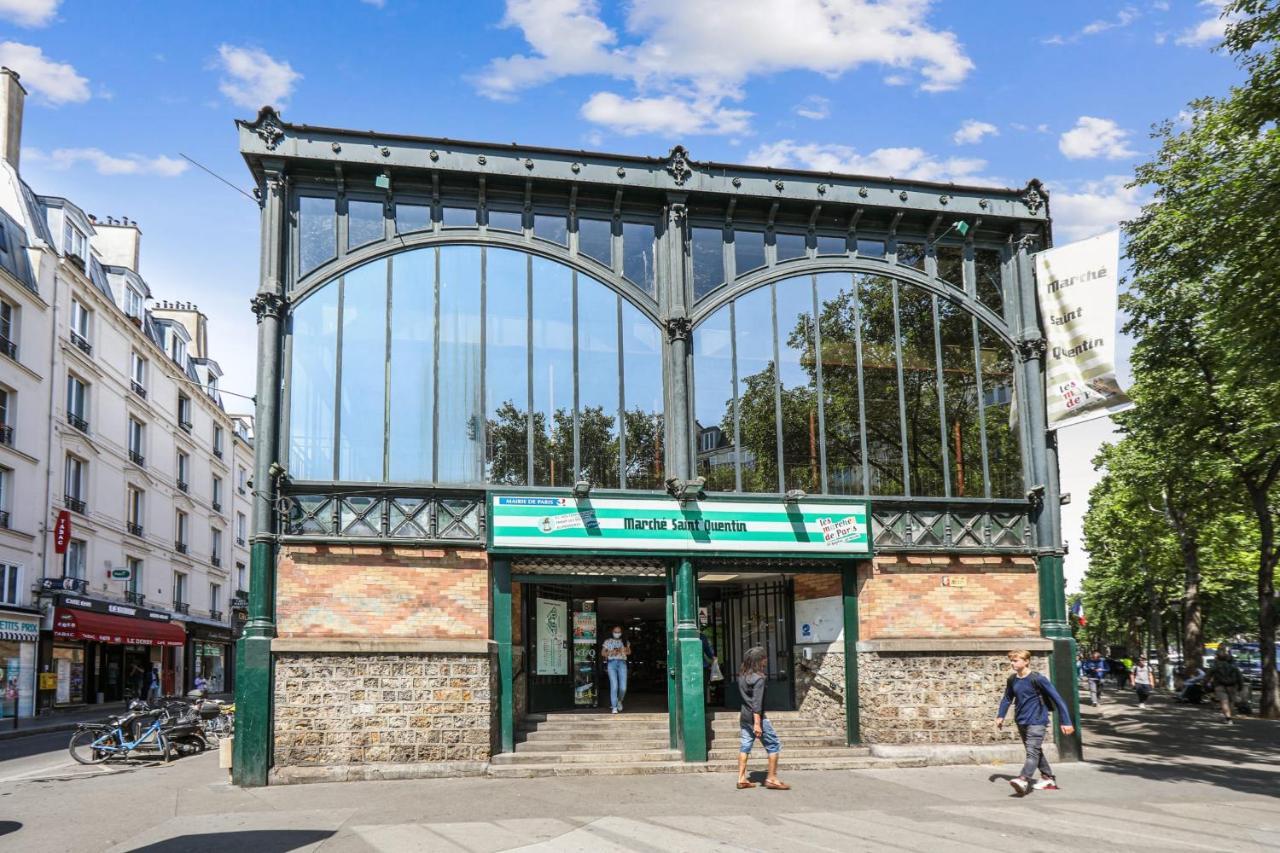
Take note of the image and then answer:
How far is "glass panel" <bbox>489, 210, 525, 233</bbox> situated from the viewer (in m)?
15.8

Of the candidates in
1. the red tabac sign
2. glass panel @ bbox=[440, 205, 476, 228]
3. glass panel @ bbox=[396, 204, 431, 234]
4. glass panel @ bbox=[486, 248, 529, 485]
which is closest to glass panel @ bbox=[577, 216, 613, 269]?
glass panel @ bbox=[486, 248, 529, 485]

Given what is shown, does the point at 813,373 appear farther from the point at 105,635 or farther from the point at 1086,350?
the point at 105,635

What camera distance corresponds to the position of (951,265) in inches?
681

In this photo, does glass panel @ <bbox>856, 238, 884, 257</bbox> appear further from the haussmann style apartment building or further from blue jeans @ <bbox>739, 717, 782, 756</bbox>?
the haussmann style apartment building

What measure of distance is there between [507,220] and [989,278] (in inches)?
319

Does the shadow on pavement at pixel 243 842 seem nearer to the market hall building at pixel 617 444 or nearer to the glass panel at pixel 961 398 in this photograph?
the market hall building at pixel 617 444

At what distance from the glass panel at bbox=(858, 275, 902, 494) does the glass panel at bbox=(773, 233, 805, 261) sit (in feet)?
3.59

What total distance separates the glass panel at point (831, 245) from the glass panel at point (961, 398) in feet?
6.04

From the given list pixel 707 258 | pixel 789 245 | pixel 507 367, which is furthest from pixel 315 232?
pixel 789 245

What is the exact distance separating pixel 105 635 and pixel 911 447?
27.3 meters

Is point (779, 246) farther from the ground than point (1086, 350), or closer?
farther from the ground

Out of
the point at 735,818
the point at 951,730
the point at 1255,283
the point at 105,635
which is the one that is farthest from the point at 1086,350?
the point at 105,635

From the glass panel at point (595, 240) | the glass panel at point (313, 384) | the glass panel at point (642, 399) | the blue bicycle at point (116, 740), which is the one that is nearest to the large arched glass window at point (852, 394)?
the glass panel at point (642, 399)

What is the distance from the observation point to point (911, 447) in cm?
1634
